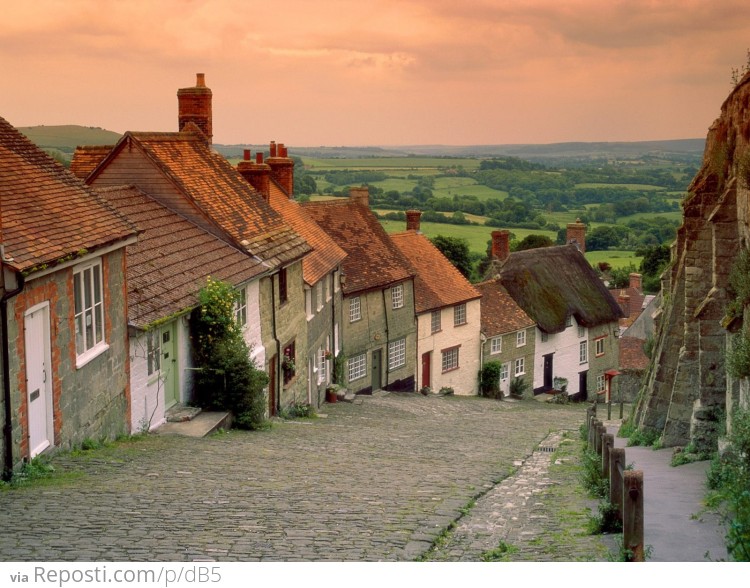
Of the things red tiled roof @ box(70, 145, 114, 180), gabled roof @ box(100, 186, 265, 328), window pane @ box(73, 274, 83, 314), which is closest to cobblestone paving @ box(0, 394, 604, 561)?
window pane @ box(73, 274, 83, 314)

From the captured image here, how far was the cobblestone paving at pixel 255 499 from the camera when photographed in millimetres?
8602

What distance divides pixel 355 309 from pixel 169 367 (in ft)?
57.7

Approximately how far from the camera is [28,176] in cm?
1396

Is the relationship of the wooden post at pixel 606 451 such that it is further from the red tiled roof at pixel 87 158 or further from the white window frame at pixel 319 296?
the white window frame at pixel 319 296

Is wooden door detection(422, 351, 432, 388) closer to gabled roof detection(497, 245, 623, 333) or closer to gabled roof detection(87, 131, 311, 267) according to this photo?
gabled roof detection(497, 245, 623, 333)

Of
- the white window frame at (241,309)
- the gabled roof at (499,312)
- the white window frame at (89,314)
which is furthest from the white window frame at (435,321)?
the white window frame at (89,314)

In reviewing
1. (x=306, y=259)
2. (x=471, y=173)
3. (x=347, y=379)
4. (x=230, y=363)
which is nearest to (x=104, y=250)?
(x=230, y=363)

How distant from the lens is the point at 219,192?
76.0ft

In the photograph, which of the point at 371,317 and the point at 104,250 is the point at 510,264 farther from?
the point at 104,250

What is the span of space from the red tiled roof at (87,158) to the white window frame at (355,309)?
12.4 m

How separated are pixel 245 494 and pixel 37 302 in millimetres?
3528

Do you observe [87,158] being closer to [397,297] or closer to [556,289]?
[397,297]

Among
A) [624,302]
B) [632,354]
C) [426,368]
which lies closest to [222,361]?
[426,368]

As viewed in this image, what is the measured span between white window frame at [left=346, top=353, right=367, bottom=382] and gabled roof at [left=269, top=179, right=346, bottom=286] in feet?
15.4
